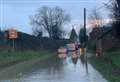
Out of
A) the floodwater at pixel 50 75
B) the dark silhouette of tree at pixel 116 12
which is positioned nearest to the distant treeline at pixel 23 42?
the dark silhouette of tree at pixel 116 12

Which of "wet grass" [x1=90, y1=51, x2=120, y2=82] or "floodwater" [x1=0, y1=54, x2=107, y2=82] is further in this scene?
"wet grass" [x1=90, y1=51, x2=120, y2=82]

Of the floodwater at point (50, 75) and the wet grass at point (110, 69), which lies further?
the wet grass at point (110, 69)

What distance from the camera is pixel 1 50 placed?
1973 inches

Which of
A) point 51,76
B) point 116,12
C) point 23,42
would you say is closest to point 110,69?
point 51,76

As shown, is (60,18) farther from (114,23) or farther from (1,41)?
(1,41)

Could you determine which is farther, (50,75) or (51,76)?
(50,75)

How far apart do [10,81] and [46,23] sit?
11469cm

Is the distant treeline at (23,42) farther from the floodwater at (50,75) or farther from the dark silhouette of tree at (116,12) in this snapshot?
the floodwater at (50,75)

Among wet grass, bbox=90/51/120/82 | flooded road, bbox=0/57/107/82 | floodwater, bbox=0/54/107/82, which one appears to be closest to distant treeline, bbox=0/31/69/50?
wet grass, bbox=90/51/120/82

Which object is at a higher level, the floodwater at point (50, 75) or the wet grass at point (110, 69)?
the wet grass at point (110, 69)

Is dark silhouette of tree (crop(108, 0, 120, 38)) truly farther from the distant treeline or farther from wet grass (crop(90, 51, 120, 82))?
wet grass (crop(90, 51, 120, 82))

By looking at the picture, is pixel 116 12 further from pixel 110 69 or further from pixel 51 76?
pixel 51 76

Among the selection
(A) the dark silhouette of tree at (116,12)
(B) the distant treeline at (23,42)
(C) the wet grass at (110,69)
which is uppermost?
(A) the dark silhouette of tree at (116,12)

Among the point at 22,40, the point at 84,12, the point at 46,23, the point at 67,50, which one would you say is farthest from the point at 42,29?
the point at 22,40
